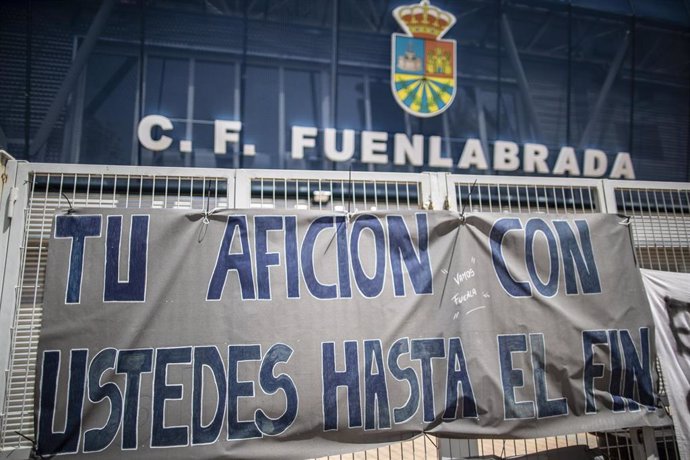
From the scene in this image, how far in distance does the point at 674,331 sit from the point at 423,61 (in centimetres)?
332

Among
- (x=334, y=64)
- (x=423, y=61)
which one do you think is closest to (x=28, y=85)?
(x=334, y=64)

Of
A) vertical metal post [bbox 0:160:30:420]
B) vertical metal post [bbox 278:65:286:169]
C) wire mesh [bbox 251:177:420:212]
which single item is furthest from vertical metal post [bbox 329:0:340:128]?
vertical metal post [bbox 0:160:30:420]

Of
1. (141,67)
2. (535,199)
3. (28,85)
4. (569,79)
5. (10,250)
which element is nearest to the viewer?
(10,250)

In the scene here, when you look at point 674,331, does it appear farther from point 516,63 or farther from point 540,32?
point 540,32

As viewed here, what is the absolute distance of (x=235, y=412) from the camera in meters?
2.01

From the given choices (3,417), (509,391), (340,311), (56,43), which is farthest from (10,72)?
(509,391)

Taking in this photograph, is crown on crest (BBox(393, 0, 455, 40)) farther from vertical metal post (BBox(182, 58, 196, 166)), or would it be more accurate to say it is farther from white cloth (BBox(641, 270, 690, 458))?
white cloth (BBox(641, 270, 690, 458))

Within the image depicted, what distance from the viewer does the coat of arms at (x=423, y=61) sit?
4.54m

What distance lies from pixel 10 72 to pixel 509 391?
4.76 m

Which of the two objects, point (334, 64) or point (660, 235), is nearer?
point (660, 235)

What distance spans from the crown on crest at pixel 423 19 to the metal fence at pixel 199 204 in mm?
2529

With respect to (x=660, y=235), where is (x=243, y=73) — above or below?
above

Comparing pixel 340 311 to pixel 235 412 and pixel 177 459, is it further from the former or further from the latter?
pixel 177 459

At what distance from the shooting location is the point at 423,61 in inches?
180
